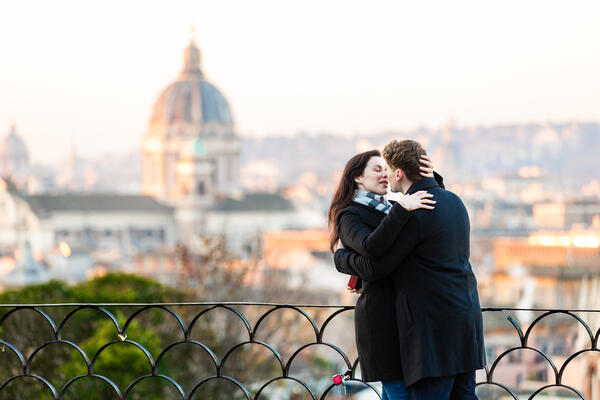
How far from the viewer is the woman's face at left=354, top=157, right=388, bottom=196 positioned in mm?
3893

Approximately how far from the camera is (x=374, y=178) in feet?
12.8

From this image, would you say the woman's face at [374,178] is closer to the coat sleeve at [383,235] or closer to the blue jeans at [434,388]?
the coat sleeve at [383,235]

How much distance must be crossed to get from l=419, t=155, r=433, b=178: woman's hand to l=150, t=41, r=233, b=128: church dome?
119 m

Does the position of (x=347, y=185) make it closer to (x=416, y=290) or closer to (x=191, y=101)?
(x=416, y=290)

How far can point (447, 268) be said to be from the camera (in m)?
3.71

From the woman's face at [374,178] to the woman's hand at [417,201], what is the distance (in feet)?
0.66

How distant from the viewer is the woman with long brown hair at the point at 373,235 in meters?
3.68

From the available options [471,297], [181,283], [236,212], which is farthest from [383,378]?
[236,212]

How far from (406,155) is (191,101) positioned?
4781 inches

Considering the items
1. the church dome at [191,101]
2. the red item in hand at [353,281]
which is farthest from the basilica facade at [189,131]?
the red item in hand at [353,281]

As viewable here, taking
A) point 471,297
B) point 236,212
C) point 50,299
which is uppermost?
point 471,297

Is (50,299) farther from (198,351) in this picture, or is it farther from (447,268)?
(447,268)

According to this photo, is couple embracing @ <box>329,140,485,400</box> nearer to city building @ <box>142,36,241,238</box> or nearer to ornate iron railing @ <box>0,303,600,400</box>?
ornate iron railing @ <box>0,303,600,400</box>

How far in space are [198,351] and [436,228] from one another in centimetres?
1595
